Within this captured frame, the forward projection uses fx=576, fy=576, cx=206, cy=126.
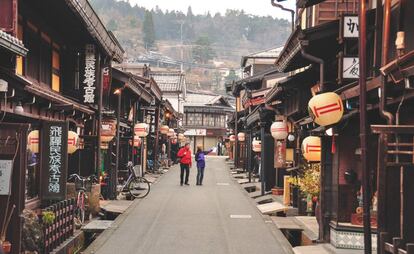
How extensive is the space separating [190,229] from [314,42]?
700 centimetres

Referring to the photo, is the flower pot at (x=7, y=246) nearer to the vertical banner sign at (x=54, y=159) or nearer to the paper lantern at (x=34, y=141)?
the vertical banner sign at (x=54, y=159)

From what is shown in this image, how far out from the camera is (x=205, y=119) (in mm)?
97125

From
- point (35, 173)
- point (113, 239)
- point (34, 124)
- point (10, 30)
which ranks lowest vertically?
point (113, 239)

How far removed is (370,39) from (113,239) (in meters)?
8.66

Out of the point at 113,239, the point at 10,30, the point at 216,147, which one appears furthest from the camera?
the point at 216,147

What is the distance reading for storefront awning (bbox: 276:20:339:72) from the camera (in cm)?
1432

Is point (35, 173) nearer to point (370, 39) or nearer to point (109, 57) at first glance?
point (109, 57)

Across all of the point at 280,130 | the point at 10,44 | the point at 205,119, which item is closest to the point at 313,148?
the point at 280,130

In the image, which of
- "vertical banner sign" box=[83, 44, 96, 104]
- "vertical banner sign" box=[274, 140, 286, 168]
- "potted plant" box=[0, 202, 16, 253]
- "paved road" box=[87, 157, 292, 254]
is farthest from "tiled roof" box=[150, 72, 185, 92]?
"potted plant" box=[0, 202, 16, 253]

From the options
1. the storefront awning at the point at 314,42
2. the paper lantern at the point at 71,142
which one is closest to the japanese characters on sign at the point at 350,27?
the storefront awning at the point at 314,42

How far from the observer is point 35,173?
54.3 ft

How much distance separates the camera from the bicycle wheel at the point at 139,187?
26987mm

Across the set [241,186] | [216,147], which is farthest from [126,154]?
[216,147]

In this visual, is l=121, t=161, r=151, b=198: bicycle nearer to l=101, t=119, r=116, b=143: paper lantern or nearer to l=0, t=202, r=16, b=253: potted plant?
l=101, t=119, r=116, b=143: paper lantern
